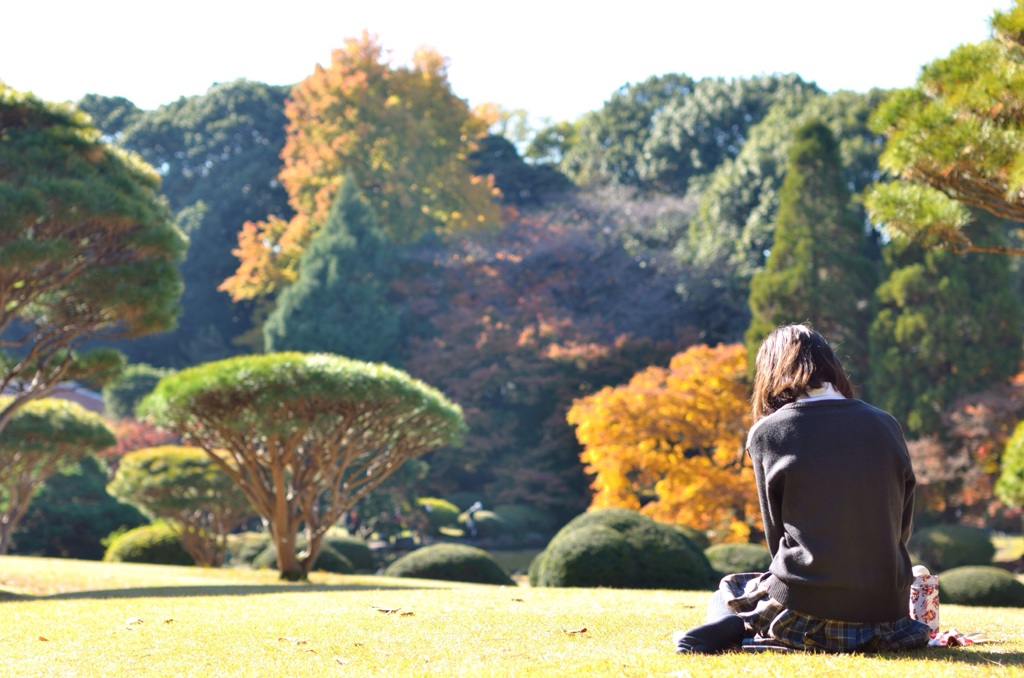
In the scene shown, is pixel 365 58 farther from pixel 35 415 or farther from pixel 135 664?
pixel 135 664

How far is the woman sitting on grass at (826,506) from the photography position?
4266mm

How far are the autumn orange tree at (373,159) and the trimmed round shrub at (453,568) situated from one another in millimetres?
22804

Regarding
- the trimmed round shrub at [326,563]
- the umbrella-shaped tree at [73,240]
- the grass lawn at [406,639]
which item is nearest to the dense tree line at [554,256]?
the trimmed round shrub at [326,563]

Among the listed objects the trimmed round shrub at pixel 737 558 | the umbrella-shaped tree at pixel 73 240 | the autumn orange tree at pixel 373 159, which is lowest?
the trimmed round shrub at pixel 737 558

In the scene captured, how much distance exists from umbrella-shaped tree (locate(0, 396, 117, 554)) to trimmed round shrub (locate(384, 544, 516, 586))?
8266 mm

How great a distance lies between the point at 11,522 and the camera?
812 inches

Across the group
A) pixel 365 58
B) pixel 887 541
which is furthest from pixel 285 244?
pixel 887 541

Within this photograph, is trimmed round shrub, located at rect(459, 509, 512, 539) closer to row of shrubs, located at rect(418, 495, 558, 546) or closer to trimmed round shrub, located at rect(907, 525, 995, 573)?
row of shrubs, located at rect(418, 495, 558, 546)

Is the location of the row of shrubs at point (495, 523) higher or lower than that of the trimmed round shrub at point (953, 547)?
higher

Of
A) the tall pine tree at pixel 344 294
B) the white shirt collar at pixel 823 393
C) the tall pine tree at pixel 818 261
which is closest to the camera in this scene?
the white shirt collar at pixel 823 393

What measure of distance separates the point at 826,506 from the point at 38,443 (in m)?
18.6

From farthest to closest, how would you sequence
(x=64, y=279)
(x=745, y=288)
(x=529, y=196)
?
(x=529, y=196), (x=745, y=288), (x=64, y=279)

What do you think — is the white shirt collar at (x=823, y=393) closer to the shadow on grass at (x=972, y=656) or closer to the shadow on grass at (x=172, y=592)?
the shadow on grass at (x=972, y=656)

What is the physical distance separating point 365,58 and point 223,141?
9.43m
